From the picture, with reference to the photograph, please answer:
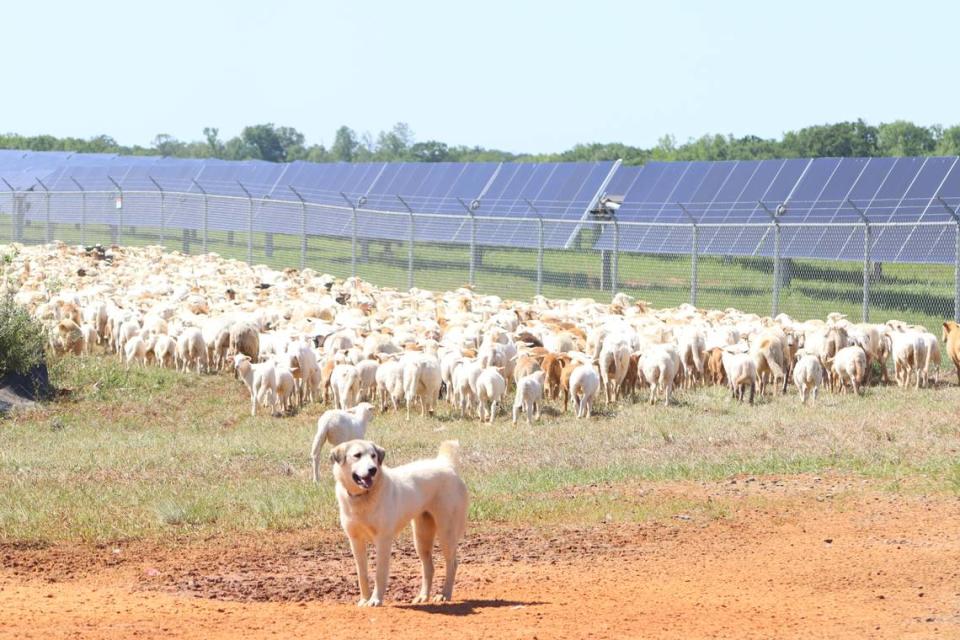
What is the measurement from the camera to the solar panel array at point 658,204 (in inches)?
1235

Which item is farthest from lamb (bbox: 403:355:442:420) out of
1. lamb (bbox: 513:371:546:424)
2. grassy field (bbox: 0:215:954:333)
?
grassy field (bbox: 0:215:954:333)

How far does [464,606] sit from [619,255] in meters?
35.1

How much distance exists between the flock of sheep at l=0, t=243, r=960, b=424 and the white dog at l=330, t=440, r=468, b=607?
523cm

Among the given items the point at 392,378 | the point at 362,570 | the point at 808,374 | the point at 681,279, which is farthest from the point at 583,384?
the point at 681,279

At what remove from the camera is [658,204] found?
3994 cm

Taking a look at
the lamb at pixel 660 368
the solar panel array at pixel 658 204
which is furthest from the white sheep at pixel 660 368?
the solar panel array at pixel 658 204

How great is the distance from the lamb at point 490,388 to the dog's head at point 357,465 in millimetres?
9834

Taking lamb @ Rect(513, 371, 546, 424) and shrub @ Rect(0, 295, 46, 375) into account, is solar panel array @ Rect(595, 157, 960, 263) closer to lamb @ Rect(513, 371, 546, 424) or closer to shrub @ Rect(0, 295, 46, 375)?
lamb @ Rect(513, 371, 546, 424)

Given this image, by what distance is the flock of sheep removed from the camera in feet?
62.0

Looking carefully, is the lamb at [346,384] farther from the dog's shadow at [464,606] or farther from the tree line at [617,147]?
the tree line at [617,147]

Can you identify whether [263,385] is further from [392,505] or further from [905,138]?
[905,138]

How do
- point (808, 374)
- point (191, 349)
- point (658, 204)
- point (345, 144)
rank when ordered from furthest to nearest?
point (345, 144) < point (658, 204) < point (191, 349) < point (808, 374)

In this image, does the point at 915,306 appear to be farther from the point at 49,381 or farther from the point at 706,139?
the point at 706,139

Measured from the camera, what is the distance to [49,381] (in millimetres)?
20703
